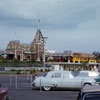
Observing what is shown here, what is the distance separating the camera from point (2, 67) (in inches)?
2847

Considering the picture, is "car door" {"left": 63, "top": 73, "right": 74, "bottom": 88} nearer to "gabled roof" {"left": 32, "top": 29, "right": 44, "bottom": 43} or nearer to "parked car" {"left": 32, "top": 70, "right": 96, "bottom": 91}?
"parked car" {"left": 32, "top": 70, "right": 96, "bottom": 91}

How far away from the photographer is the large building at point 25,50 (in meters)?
116

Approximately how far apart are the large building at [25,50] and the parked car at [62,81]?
310ft

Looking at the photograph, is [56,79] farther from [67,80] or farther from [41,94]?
[41,94]

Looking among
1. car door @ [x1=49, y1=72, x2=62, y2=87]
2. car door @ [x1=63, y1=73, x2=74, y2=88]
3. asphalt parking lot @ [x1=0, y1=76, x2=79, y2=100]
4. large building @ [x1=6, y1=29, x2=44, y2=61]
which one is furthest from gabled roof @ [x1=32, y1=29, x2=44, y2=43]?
asphalt parking lot @ [x1=0, y1=76, x2=79, y2=100]

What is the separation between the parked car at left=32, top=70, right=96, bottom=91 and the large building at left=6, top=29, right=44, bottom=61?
94356mm

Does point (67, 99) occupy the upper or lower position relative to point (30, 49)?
lower

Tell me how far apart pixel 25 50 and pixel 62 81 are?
347ft

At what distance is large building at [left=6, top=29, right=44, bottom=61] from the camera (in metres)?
116

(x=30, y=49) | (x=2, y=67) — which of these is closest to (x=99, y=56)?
(x=30, y=49)

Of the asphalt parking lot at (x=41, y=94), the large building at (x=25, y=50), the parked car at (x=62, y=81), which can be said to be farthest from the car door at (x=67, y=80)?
the large building at (x=25, y=50)

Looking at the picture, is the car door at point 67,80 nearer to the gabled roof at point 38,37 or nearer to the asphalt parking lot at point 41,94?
the asphalt parking lot at point 41,94

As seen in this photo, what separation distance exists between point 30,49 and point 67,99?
11048 centimetres

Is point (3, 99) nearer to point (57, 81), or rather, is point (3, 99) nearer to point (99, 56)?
point (57, 81)
